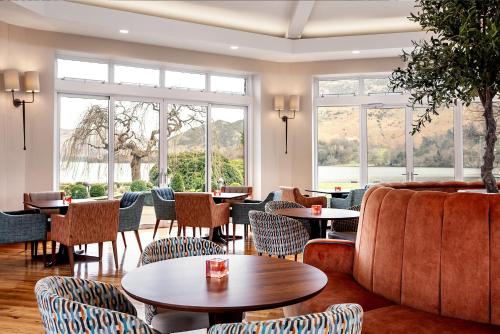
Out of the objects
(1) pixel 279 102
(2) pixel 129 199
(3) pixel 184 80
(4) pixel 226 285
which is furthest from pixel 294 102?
(4) pixel 226 285

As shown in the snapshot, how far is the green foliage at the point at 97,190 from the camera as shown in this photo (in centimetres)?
826

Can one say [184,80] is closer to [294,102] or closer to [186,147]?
[186,147]

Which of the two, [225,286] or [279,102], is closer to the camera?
[225,286]

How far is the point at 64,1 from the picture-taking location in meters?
6.96

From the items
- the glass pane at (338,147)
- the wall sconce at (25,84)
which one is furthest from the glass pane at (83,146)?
the glass pane at (338,147)

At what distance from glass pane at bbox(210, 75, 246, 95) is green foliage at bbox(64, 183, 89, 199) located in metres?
3.24

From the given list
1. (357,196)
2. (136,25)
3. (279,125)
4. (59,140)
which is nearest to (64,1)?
(136,25)

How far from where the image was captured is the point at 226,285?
201cm

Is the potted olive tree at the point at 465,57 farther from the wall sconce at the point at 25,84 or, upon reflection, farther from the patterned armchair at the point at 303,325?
the wall sconce at the point at 25,84

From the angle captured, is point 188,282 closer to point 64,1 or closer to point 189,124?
point 64,1

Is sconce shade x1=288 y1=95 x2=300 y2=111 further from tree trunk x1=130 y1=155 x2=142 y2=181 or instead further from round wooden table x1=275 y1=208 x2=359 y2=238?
round wooden table x1=275 y1=208 x2=359 y2=238

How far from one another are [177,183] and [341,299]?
6.77 meters

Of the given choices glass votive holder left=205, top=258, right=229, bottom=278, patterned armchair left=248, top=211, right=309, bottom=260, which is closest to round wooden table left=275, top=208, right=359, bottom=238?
patterned armchair left=248, top=211, right=309, bottom=260

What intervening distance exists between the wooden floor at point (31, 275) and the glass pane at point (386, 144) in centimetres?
371
